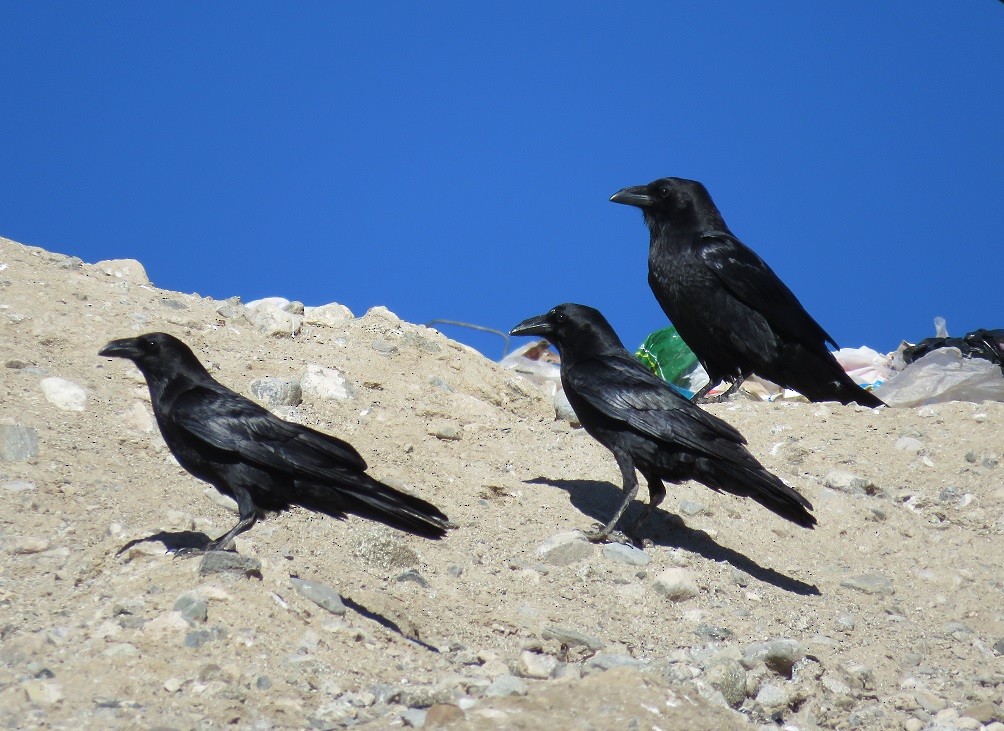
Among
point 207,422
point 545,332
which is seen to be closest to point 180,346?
point 207,422

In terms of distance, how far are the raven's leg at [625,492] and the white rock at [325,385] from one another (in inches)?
74.9

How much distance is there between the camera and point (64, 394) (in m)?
6.71

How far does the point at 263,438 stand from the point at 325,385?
85.1 inches

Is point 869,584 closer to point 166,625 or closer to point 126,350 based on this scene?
point 166,625

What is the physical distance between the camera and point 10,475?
585 centimetres

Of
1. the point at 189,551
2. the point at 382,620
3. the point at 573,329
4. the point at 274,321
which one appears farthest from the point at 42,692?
the point at 274,321

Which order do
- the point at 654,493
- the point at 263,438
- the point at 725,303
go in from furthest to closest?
the point at 725,303, the point at 654,493, the point at 263,438

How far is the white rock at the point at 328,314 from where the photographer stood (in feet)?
28.0

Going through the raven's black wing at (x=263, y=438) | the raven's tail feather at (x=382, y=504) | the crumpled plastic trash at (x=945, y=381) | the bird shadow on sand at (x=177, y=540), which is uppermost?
the crumpled plastic trash at (x=945, y=381)

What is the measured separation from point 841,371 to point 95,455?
5.12 meters

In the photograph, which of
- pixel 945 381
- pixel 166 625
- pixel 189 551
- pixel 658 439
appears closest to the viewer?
pixel 166 625

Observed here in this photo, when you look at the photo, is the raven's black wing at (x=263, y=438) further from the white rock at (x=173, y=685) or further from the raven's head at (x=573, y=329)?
the raven's head at (x=573, y=329)

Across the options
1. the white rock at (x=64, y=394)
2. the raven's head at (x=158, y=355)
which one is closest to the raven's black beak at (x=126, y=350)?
the raven's head at (x=158, y=355)

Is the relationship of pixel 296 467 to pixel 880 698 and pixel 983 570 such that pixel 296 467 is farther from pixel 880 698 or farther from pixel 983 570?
pixel 983 570
